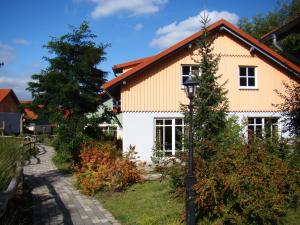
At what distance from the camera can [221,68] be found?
18719 millimetres

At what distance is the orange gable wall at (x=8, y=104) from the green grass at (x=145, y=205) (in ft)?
152

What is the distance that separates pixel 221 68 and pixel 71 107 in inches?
328

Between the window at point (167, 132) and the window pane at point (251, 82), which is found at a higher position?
the window pane at point (251, 82)

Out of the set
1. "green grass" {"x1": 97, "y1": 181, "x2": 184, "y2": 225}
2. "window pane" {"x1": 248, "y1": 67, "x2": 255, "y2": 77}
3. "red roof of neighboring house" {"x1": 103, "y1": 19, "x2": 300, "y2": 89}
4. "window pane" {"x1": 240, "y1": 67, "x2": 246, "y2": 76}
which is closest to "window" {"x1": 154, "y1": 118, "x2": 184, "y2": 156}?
"red roof of neighboring house" {"x1": 103, "y1": 19, "x2": 300, "y2": 89}

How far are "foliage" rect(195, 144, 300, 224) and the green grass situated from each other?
843mm

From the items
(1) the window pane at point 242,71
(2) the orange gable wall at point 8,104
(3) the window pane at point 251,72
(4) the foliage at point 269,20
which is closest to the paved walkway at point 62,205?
(1) the window pane at point 242,71

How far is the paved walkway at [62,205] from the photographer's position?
784 centimetres

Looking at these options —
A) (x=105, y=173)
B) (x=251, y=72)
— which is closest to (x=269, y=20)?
(x=251, y=72)

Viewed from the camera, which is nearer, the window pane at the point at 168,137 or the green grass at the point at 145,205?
the green grass at the point at 145,205

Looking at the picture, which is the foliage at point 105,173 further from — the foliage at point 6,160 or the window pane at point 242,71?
the window pane at point 242,71

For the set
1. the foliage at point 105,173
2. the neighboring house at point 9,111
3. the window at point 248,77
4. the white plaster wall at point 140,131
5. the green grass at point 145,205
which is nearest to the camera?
the green grass at point 145,205

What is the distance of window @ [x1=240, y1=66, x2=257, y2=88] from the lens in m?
19.2

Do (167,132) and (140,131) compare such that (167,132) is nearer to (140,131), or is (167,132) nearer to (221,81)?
(140,131)

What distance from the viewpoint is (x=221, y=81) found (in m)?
18.6
